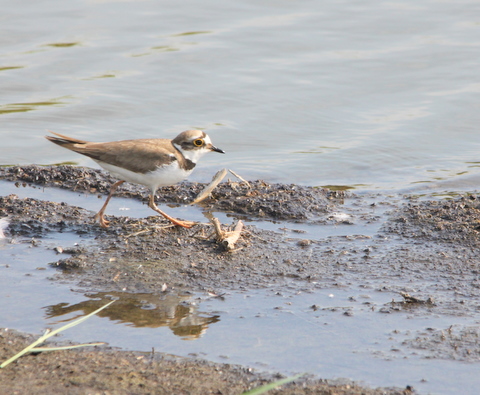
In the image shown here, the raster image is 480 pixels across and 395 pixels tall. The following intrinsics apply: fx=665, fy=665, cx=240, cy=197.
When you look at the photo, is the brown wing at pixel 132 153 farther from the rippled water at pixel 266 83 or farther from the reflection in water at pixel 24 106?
the reflection in water at pixel 24 106

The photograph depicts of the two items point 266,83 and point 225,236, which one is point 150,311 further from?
point 266,83

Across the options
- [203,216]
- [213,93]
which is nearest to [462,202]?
[203,216]

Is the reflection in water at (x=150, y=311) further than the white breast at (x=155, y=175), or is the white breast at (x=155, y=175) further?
the white breast at (x=155, y=175)

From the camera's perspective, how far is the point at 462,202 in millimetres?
7016

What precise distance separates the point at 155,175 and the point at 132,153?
337mm

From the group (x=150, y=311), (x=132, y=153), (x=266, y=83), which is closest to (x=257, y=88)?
(x=266, y=83)

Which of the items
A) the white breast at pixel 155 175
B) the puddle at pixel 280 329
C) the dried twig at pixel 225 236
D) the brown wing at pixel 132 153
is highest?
the brown wing at pixel 132 153

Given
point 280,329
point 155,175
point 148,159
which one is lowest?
point 280,329

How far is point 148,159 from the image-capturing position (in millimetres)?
6539

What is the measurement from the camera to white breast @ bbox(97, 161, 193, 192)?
21.4 ft

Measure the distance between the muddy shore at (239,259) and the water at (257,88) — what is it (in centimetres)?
32

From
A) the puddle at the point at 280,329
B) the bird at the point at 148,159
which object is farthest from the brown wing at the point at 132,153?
the puddle at the point at 280,329

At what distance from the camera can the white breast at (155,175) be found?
256 inches

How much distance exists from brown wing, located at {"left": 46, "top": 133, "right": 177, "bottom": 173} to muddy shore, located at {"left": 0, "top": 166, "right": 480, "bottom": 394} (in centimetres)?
58
